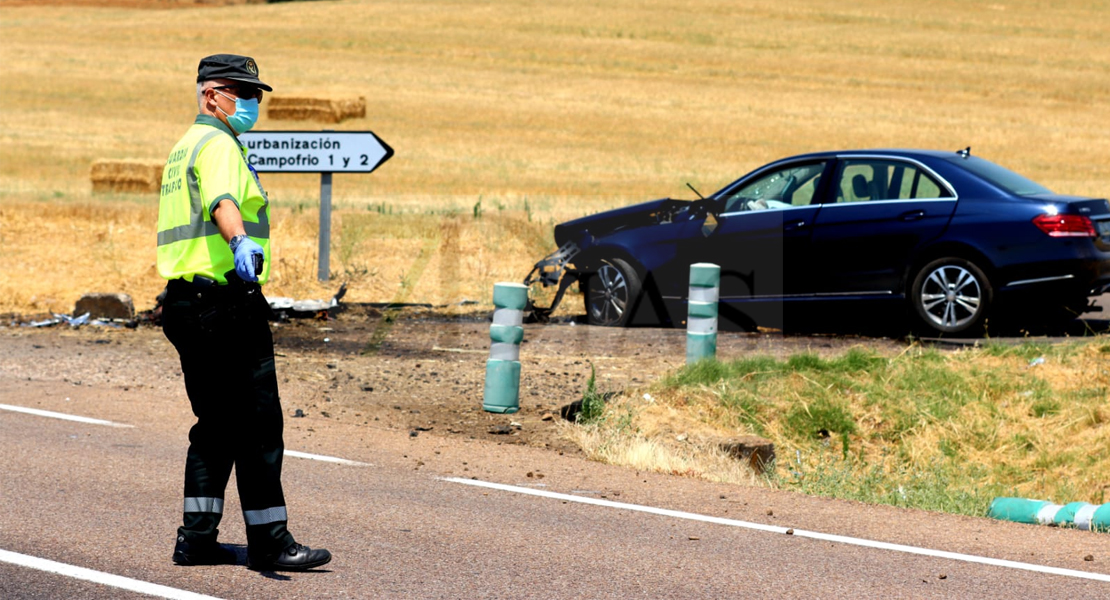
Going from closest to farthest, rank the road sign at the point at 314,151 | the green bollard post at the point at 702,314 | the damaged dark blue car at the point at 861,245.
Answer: the green bollard post at the point at 702,314
the damaged dark blue car at the point at 861,245
the road sign at the point at 314,151

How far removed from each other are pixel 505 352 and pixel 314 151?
751 cm

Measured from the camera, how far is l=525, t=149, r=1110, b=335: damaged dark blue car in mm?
12344

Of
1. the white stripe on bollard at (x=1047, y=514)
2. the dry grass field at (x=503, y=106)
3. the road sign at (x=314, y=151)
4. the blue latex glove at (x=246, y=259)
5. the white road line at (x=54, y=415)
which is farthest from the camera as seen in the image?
the dry grass field at (x=503, y=106)

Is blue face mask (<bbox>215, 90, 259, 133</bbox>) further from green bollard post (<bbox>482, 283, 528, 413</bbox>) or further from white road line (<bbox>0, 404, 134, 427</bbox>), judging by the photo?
green bollard post (<bbox>482, 283, 528, 413</bbox>)

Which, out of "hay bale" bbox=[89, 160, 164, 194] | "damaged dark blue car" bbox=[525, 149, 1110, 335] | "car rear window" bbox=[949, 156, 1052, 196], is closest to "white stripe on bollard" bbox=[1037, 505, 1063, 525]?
"damaged dark blue car" bbox=[525, 149, 1110, 335]

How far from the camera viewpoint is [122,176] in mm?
26625

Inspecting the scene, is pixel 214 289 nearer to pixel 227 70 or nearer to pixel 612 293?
pixel 227 70

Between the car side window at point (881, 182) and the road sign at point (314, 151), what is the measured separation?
19.4ft

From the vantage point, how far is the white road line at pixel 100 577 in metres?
5.39

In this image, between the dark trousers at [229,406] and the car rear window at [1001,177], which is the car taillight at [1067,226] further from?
the dark trousers at [229,406]

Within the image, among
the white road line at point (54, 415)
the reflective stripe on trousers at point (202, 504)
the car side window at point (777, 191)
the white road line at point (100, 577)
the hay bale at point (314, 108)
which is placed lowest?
the white road line at point (100, 577)

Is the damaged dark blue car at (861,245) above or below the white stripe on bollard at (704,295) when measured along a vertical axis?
above

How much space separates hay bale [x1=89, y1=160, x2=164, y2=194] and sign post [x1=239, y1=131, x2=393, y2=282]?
10.4 metres

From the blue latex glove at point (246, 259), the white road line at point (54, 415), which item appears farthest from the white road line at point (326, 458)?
the blue latex glove at point (246, 259)
